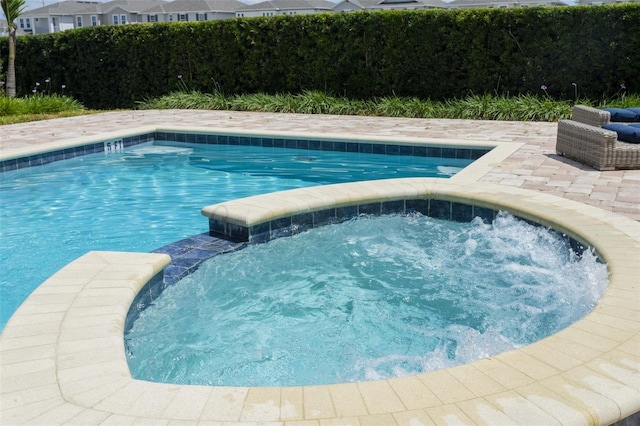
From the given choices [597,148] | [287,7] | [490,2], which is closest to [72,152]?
[597,148]

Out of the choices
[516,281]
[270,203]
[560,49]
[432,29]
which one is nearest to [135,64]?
[432,29]

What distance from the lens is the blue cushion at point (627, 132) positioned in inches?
340

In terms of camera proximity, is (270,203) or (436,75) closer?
(270,203)

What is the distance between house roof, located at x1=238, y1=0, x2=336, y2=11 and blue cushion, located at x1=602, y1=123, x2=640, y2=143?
5668cm

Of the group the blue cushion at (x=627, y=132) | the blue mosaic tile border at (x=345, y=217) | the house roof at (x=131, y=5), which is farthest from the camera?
the house roof at (x=131, y=5)

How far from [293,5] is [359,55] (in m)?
50.5

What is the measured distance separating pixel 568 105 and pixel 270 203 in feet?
33.6

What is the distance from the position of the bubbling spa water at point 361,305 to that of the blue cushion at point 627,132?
3338 mm

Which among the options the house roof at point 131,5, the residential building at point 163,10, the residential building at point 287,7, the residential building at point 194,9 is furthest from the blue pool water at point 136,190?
the house roof at point 131,5

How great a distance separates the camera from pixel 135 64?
1988 centimetres

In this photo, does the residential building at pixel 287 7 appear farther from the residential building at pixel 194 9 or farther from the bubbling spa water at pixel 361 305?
the bubbling spa water at pixel 361 305

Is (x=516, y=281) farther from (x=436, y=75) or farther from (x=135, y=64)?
(x=135, y=64)

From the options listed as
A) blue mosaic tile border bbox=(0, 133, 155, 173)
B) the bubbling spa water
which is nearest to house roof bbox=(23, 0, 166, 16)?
blue mosaic tile border bbox=(0, 133, 155, 173)

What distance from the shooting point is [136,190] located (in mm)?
9648
